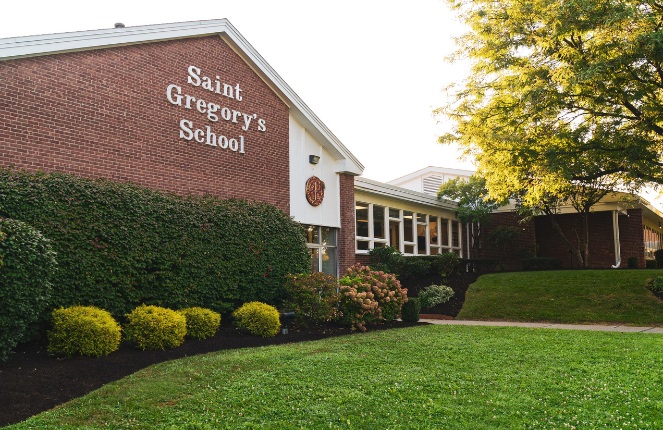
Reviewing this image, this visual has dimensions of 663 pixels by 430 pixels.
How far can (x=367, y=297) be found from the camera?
12.5 meters

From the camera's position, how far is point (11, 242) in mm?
7305

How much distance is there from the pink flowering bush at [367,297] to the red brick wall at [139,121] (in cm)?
319

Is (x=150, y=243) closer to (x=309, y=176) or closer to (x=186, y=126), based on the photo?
(x=186, y=126)

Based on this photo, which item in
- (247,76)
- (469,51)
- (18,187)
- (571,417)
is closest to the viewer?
(571,417)

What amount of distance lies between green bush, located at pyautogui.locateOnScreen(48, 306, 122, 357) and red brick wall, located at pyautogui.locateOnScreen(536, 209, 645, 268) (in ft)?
71.3

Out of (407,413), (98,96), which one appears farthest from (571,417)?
(98,96)

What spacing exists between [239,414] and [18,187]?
19.0ft

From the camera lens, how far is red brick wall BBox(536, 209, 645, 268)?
2481 centimetres

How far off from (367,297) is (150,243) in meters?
4.84

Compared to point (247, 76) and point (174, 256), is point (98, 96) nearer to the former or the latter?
point (174, 256)

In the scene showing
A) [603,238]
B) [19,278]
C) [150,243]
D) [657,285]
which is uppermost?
[603,238]

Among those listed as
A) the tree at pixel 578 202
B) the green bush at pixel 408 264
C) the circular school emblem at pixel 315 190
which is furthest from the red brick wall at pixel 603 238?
the circular school emblem at pixel 315 190

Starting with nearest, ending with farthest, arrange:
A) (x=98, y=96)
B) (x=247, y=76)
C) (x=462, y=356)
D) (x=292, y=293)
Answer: (x=462, y=356), (x=98, y=96), (x=292, y=293), (x=247, y=76)

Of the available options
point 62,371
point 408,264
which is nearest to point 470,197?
point 408,264
